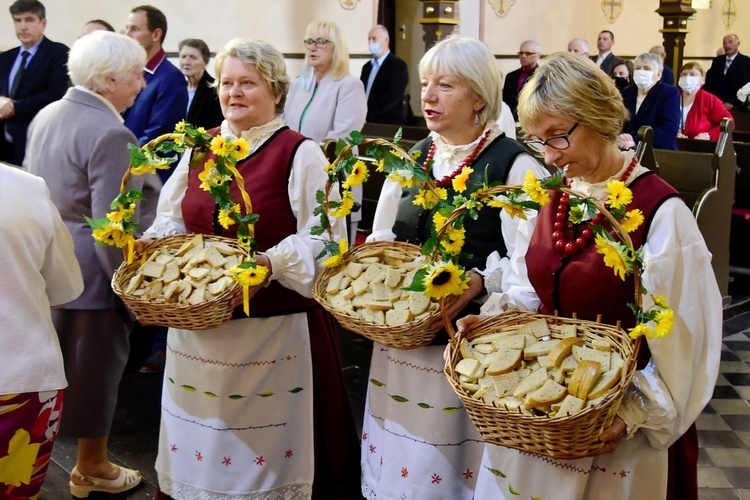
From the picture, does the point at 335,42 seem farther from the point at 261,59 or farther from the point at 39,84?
the point at 261,59

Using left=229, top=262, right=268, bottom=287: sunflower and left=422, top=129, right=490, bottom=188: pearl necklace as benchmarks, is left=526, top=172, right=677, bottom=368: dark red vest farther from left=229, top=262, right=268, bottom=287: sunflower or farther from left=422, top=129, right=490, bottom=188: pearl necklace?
left=229, top=262, right=268, bottom=287: sunflower

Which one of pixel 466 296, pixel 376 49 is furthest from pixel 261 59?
pixel 376 49

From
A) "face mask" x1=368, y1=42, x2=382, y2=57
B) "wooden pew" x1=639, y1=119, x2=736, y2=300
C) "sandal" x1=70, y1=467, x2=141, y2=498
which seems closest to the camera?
"sandal" x1=70, y1=467, x2=141, y2=498

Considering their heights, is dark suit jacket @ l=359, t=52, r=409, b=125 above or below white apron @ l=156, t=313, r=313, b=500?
above

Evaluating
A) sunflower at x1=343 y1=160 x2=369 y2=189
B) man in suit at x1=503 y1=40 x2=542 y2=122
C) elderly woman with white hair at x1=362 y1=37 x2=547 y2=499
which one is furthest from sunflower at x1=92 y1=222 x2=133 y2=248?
man in suit at x1=503 y1=40 x2=542 y2=122

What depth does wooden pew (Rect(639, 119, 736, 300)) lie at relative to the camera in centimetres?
521

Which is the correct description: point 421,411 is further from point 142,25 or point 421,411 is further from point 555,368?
point 142,25

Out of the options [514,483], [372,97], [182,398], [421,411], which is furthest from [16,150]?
[514,483]

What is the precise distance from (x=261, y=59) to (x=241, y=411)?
1.12 m

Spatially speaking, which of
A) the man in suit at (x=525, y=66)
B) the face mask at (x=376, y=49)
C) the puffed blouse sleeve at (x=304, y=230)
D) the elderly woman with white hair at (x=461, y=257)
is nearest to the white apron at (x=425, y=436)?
the elderly woman with white hair at (x=461, y=257)

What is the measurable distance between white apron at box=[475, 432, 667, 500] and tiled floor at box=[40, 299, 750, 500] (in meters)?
1.52

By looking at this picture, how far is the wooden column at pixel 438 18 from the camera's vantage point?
32.8 feet

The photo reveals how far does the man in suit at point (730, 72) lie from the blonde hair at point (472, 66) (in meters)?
10.2

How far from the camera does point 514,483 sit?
6.83 feet
